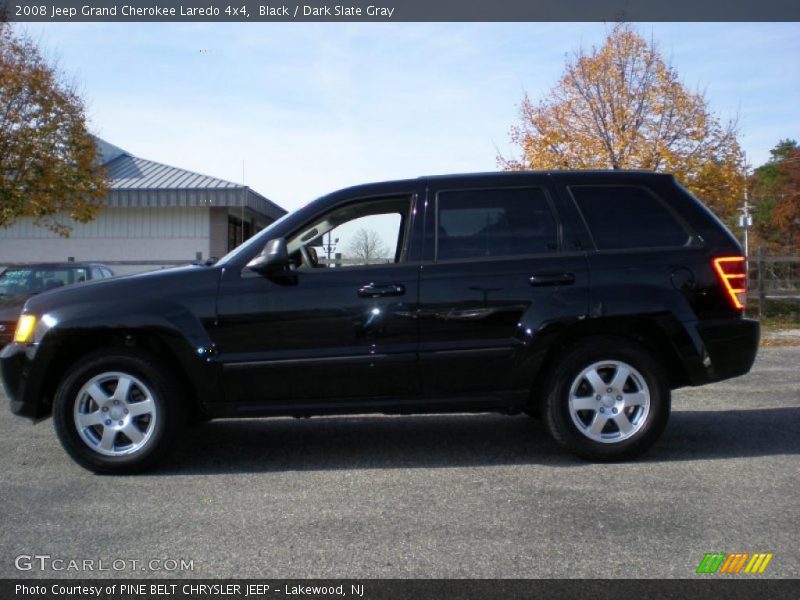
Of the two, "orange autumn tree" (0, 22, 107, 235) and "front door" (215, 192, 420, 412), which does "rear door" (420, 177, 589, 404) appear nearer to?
"front door" (215, 192, 420, 412)

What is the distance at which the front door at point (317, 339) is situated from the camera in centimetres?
520

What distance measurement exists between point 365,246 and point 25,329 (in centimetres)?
231

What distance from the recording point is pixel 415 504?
450 cm

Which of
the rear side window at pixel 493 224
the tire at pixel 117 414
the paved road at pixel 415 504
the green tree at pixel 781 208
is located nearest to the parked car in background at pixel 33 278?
the paved road at pixel 415 504

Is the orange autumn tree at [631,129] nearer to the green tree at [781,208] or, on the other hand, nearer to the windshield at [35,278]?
the windshield at [35,278]

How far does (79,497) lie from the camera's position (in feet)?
15.6

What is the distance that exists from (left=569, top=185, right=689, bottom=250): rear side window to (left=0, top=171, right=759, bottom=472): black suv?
0.03m

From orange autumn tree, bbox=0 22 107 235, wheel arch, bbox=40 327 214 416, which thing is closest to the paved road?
wheel arch, bbox=40 327 214 416

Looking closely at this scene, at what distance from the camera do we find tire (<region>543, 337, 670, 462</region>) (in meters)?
5.26

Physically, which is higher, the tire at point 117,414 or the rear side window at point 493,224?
the rear side window at point 493,224

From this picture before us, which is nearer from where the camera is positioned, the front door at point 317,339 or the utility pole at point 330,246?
the front door at point 317,339

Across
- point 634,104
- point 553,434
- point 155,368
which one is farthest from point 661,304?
point 634,104

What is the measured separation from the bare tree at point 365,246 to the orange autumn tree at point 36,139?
50.8 ft
